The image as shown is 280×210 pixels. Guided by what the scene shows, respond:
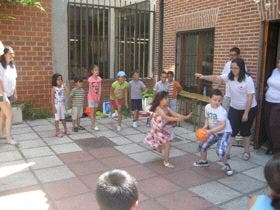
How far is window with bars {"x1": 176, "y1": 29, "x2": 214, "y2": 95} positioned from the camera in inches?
314

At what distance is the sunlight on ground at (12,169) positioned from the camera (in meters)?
4.95

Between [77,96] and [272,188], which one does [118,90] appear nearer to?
[77,96]

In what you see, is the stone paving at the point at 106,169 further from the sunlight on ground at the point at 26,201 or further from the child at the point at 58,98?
the child at the point at 58,98

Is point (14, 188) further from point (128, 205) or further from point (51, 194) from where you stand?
point (128, 205)

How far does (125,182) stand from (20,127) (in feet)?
21.8

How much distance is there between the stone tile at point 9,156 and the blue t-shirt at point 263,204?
4.44m

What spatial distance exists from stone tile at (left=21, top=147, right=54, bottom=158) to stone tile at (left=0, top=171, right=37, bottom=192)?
864 millimetres

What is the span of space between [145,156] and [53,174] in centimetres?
165

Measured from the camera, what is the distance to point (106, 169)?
520 cm

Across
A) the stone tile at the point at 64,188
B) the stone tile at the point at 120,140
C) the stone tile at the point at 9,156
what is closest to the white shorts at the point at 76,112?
the stone tile at the point at 120,140

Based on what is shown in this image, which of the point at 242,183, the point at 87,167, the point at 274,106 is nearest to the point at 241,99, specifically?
the point at 274,106

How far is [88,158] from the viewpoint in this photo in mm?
5715

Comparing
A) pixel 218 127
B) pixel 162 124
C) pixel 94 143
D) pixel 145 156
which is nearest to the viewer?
pixel 218 127

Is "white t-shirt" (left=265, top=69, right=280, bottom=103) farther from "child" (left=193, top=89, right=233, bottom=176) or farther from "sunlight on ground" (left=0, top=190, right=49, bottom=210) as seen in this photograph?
"sunlight on ground" (left=0, top=190, right=49, bottom=210)
